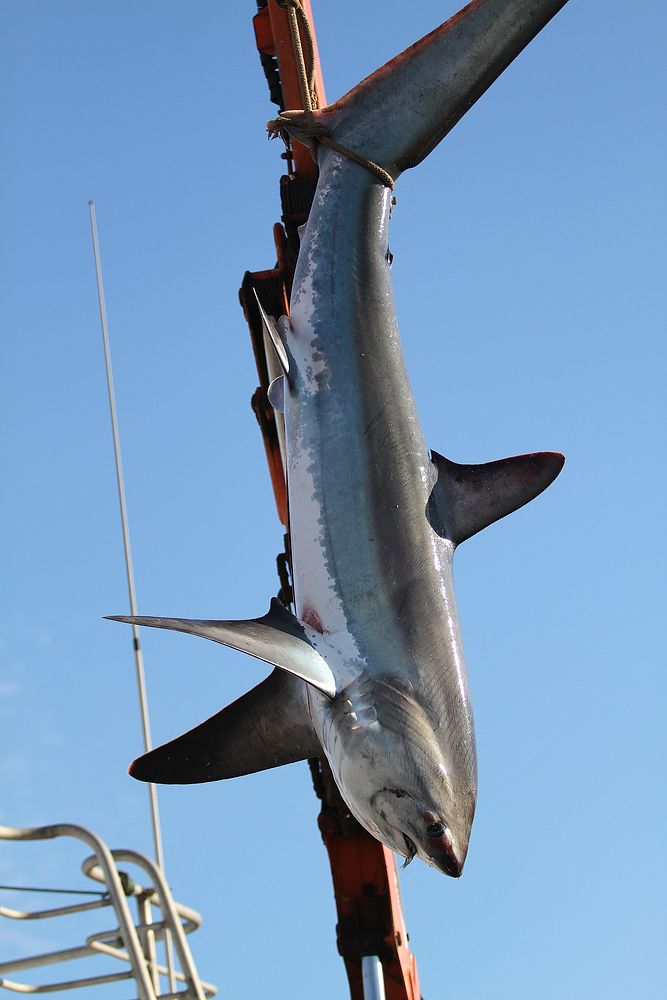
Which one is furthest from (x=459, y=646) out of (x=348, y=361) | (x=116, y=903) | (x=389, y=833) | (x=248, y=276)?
(x=116, y=903)

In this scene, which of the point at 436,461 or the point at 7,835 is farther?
the point at 7,835

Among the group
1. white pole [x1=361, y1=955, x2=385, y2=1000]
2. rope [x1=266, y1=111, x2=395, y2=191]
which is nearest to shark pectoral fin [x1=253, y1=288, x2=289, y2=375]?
rope [x1=266, y1=111, x2=395, y2=191]

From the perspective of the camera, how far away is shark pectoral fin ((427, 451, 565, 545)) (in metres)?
3.03

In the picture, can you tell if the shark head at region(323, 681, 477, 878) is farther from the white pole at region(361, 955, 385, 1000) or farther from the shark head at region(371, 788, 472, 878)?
the white pole at region(361, 955, 385, 1000)

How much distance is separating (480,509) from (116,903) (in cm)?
234

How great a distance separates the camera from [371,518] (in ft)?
9.28

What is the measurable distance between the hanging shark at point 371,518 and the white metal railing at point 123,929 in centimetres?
184

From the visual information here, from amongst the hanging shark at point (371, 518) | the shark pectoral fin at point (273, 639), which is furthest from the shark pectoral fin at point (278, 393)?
the shark pectoral fin at point (273, 639)

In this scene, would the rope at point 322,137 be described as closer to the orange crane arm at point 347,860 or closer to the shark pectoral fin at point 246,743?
the orange crane arm at point 347,860

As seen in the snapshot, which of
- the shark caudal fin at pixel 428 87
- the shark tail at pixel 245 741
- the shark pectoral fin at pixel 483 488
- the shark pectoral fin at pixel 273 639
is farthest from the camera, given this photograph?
the shark caudal fin at pixel 428 87

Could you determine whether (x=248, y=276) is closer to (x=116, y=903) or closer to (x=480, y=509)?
(x=480, y=509)

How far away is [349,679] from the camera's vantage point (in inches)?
103

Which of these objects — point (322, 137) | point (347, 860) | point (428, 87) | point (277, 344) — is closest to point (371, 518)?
point (277, 344)

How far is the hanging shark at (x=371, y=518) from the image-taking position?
252cm
